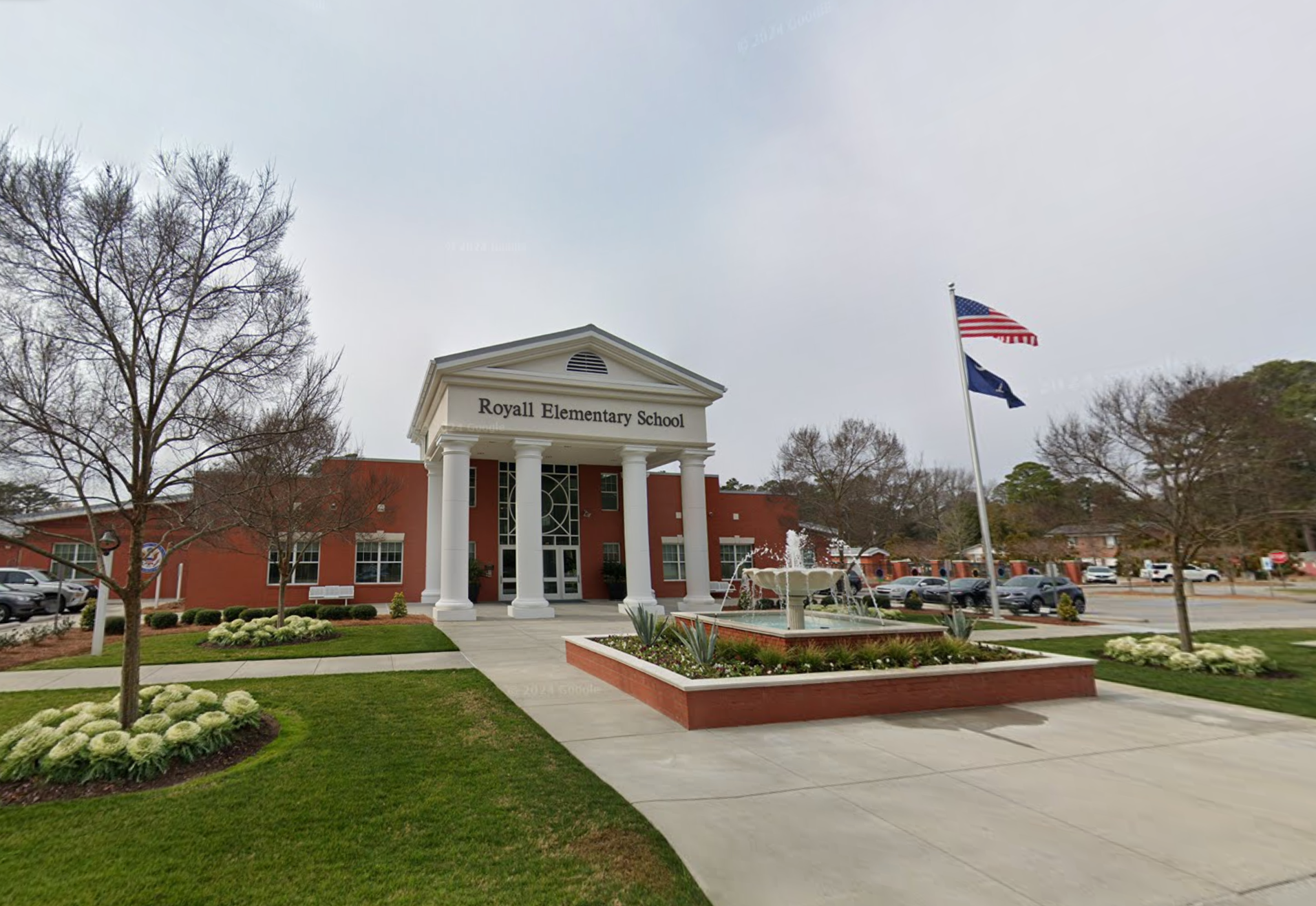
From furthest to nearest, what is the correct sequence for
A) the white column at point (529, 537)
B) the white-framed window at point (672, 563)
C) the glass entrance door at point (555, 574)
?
1. the white-framed window at point (672, 563)
2. the glass entrance door at point (555, 574)
3. the white column at point (529, 537)

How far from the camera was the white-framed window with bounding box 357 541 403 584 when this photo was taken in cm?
2825

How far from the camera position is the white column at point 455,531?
2184 centimetres

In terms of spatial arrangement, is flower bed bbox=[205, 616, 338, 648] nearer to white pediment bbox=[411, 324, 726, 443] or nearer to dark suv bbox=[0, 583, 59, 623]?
white pediment bbox=[411, 324, 726, 443]

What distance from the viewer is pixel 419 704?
29.2 ft

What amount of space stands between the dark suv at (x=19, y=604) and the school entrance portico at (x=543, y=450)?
1341 cm

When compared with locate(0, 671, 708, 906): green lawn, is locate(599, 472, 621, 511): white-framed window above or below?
above

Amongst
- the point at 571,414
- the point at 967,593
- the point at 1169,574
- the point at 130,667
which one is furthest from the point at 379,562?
the point at 1169,574

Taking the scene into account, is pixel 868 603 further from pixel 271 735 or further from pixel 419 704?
pixel 271 735

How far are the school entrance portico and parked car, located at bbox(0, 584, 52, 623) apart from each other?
44.0ft

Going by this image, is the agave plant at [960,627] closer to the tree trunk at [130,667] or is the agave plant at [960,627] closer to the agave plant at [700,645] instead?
the agave plant at [700,645]

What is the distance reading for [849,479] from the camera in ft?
115

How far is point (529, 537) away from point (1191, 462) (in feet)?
60.4

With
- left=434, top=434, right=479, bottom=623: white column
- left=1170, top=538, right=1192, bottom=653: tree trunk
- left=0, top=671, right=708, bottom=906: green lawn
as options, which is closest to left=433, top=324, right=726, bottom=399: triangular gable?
left=434, top=434, right=479, bottom=623: white column

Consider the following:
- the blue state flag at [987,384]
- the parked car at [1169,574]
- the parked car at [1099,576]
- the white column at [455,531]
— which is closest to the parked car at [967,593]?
the blue state flag at [987,384]
